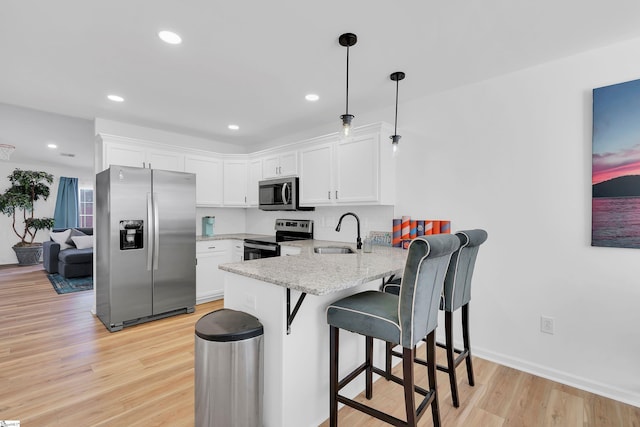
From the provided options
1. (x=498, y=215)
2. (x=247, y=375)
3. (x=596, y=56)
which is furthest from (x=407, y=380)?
(x=596, y=56)

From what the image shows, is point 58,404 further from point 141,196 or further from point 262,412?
point 141,196

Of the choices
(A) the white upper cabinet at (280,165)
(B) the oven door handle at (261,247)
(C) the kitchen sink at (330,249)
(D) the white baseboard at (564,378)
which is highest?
(A) the white upper cabinet at (280,165)

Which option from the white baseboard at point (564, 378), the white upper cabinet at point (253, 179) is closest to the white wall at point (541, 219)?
the white baseboard at point (564, 378)

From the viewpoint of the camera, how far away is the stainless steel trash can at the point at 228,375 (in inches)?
59.2

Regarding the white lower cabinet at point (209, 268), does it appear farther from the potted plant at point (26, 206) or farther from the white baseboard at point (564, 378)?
the potted plant at point (26, 206)

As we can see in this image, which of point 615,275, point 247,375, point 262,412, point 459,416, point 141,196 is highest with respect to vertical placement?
point 141,196

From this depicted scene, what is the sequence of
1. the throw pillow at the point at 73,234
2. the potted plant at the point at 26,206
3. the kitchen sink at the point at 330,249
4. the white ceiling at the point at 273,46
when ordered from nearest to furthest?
the white ceiling at the point at 273,46
the kitchen sink at the point at 330,249
the throw pillow at the point at 73,234
the potted plant at the point at 26,206

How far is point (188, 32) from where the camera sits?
1.95 m

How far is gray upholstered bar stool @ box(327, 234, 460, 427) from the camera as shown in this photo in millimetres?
1384

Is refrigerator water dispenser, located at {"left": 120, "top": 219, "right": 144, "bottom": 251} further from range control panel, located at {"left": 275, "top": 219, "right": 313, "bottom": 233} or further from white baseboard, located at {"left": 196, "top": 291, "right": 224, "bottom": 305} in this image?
range control panel, located at {"left": 275, "top": 219, "right": 313, "bottom": 233}

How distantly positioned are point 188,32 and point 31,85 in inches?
77.0

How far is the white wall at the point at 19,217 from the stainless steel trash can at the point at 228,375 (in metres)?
8.85

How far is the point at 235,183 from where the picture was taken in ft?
15.3

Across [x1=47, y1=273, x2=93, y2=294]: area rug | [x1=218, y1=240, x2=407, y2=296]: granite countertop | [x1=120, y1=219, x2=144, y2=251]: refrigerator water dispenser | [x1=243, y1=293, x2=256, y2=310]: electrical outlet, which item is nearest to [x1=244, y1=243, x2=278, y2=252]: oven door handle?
[x1=120, y1=219, x2=144, y2=251]: refrigerator water dispenser
